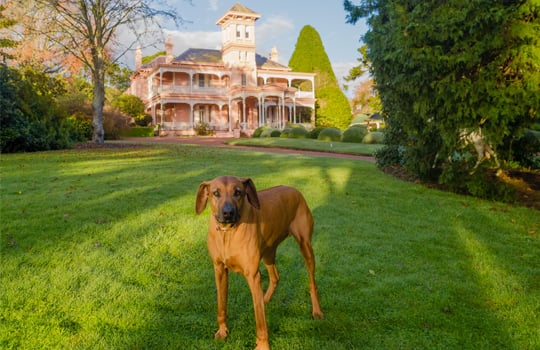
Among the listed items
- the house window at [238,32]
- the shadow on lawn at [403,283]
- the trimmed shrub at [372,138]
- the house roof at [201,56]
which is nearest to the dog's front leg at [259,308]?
the shadow on lawn at [403,283]

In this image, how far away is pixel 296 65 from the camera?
50969 mm

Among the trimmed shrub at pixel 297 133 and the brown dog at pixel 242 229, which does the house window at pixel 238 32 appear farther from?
the brown dog at pixel 242 229

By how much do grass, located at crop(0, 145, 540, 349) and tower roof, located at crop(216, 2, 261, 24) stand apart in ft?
117

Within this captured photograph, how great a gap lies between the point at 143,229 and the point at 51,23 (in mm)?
A: 16447

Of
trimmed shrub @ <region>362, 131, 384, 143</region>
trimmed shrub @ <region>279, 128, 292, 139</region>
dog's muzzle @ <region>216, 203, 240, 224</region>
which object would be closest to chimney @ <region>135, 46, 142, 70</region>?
trimmed shrub @ <region>279, 128, 292, 139</region>

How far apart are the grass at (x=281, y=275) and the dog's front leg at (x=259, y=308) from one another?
0.71 ft

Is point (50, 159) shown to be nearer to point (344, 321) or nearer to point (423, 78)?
point (423, 78)

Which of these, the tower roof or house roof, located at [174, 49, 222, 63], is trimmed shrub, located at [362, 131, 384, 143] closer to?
the tower roof

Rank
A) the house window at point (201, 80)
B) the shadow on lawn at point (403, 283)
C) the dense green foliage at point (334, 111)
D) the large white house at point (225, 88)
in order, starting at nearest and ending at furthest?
the shadow on lawn at point (403, 283), the large white house at point (225, 88), the house window at point (201, 80), the dense green foliage at point (334, 111)

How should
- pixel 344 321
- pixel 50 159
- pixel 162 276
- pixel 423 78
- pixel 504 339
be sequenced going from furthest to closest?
1. pixel 50 159
2. pixel 423 78
3. pixel 162 276
4. pixel 344 321
5. pixel 504 339

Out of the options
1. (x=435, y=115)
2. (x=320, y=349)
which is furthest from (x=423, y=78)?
(x=320, y=349)

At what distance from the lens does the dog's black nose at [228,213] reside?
2502 mm

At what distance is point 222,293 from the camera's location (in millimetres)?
2965

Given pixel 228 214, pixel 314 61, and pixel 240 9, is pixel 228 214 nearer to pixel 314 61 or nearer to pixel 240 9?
pixel 240 9
